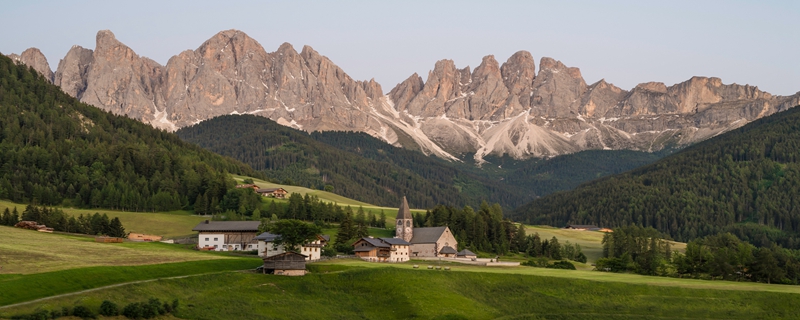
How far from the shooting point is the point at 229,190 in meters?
169

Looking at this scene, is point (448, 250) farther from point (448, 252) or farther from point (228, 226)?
point (228, 226)

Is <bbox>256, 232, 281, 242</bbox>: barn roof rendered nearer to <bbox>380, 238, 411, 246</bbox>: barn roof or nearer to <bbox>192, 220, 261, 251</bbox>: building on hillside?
<bbox>192, 220, 261, 251</bbox>: building on hillside

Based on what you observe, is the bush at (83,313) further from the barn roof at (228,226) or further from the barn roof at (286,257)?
the barn roof at (228,226)

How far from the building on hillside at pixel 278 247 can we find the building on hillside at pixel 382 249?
570 centimetres

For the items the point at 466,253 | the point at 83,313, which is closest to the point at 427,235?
the point at 466,253

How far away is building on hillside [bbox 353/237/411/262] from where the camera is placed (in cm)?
11788

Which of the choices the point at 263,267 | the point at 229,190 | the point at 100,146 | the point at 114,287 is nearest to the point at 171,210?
the point at 229,190

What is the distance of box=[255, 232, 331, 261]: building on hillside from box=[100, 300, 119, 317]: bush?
41.6 m

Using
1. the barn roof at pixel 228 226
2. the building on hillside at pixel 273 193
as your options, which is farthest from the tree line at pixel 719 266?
the building on hillside at pixel 273 193

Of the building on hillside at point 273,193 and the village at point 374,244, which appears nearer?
the village at point 374,244

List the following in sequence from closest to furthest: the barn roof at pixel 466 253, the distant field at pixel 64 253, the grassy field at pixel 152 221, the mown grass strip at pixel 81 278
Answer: the mown grass strip at pixel 81 278, the distant field at pixel 64 253, the barn roof at pixel 466 253, the grassy field at pixel 152 221

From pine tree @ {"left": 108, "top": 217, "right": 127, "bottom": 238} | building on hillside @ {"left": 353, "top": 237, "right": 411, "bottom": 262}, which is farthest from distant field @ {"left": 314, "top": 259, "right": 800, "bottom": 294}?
pine tree @ {"left": 108, "top": 217, "right": 127, "bottom": 238}

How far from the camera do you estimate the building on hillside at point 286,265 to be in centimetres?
9225

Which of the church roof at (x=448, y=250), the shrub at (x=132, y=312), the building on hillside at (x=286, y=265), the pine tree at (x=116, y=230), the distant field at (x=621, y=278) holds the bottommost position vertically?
the shrub at (x=132, y=312)
